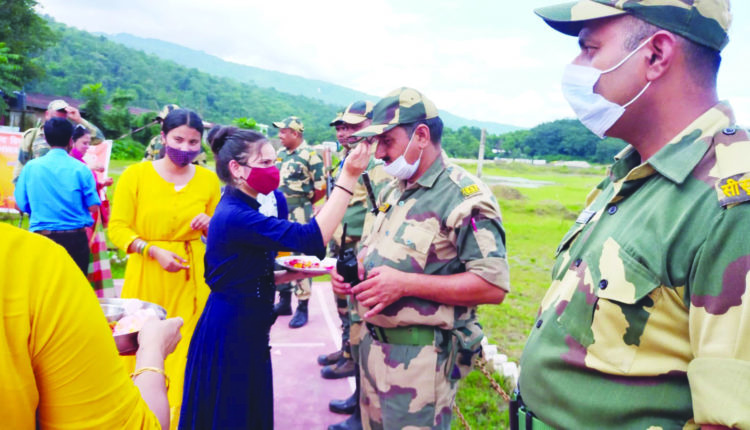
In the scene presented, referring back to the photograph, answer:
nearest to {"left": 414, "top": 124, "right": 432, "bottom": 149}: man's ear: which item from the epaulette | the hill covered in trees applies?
the epaulette

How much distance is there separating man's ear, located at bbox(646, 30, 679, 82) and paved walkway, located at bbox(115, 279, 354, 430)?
336 centimetres

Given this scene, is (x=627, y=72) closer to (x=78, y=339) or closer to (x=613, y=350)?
(x=613, y=350)

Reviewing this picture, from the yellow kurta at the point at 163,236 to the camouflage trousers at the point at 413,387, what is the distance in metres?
1.68

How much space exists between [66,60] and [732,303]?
86.7 metres

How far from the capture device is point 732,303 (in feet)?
3.23

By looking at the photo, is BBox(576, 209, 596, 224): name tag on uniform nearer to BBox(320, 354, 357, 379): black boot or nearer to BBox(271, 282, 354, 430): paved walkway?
BBox(271, 282, 354, 430): paved walkway

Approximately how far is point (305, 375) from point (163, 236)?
2.02 metres

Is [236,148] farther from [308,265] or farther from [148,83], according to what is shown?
[148,83]

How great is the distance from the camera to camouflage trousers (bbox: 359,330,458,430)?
2266 millimetres

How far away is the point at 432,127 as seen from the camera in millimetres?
2574

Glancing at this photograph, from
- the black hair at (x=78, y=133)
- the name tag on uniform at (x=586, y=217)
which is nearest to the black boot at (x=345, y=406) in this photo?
the name tag on uniform at (x=586, y=217)

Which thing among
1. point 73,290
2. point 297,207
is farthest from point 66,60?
point 73,290

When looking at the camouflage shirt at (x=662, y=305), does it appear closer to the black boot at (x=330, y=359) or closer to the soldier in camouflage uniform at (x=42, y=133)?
the black boot at (x=330, y=359)

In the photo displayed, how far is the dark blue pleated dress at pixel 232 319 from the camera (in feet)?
8.16
